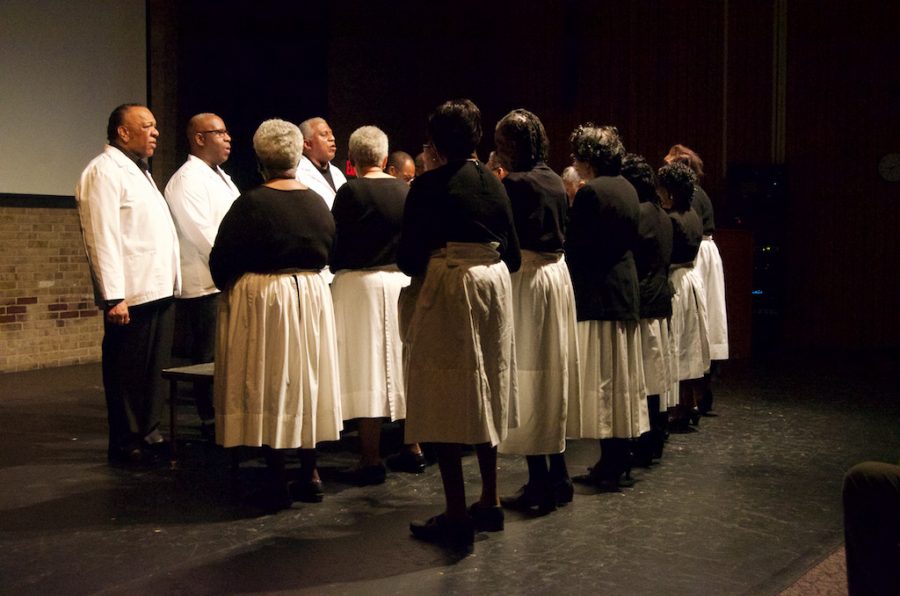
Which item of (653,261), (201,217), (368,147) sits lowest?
(653,261)

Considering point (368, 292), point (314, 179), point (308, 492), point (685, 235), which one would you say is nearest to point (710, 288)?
point (685, 235)

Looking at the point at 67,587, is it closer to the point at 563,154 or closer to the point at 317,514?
the point at 317,514

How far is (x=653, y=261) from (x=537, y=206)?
0.92m

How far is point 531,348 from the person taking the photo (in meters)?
3.89

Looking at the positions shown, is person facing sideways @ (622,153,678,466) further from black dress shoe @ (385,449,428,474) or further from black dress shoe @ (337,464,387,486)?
black dress shoe @ (337,464,387,486)

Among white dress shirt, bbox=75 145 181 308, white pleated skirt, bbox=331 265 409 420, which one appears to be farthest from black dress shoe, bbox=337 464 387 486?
white dress shirt, bbox=75 145 181 308

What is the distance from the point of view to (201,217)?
5332 millimetres

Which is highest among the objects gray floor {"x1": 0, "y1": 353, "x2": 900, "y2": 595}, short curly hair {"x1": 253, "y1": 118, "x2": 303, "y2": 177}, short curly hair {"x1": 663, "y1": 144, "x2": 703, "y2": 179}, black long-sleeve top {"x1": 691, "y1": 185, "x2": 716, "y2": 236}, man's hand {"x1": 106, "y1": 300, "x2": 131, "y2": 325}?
short curly hair {"x1": 663, "y1": 144, "x2": 703, "y2": 179}

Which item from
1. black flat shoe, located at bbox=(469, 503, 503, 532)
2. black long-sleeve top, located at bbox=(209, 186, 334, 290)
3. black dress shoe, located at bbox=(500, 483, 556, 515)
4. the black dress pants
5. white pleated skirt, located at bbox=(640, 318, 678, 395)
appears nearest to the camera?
black flat shoe, located at bbox=(469, 503, 503, 532)

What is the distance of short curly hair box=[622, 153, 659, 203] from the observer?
4559 millimetres

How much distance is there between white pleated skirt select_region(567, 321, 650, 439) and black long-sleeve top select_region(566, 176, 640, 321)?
0.08m

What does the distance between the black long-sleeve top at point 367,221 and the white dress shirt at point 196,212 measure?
114cm

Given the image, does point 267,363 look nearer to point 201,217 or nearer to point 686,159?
point 201,217

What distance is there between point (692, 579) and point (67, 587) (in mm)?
1909
